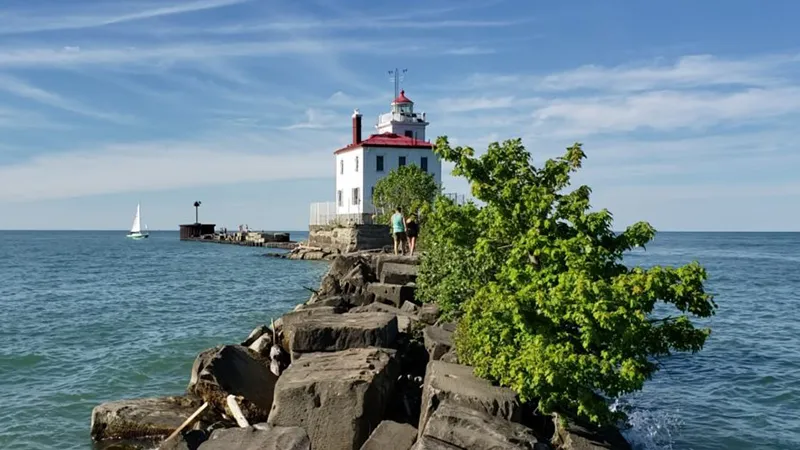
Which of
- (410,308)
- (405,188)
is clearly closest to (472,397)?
(410,308)

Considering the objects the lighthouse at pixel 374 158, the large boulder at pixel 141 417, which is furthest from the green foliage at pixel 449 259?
the lighthouse at pixel 374 158

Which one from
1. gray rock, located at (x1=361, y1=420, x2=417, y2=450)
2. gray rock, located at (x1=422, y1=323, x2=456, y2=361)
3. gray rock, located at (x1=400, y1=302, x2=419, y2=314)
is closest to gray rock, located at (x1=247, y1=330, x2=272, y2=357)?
gray rock, located at (x1=400, y1=302, x2=419, y2=314)

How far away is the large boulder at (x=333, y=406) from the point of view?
943 centimetres

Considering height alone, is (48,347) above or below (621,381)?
below

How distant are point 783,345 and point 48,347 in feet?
67.1

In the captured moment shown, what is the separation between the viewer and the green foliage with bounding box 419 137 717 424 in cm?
876

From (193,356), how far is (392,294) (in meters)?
5.09

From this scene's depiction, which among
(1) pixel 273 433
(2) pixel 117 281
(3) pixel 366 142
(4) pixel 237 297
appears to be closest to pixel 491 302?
(1) pixel 273 433

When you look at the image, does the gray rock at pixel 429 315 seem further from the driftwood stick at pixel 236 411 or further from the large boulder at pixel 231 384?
the driftwood stick at pixel 236 411

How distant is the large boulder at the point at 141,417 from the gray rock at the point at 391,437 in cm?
358

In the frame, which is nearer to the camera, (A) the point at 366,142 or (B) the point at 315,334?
(B) the point at 315,334

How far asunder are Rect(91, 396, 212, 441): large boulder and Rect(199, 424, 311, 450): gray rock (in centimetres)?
328

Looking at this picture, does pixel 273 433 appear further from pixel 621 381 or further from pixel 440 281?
pixel 440 281

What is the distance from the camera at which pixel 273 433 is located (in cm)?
812
